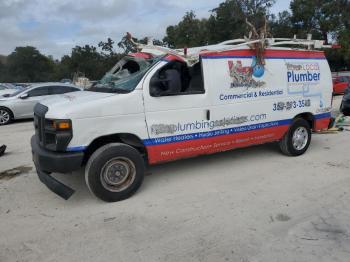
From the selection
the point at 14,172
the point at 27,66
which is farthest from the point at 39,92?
the point at 27,66

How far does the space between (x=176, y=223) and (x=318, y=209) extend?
1.82 metres

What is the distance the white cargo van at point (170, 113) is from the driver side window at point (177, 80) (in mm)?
15

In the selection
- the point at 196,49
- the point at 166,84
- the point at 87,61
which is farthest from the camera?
the point at 87,61

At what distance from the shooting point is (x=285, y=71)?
256 inches

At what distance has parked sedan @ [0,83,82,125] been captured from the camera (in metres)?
13.0

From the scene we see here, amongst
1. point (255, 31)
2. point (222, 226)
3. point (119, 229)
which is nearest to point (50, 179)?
point (119, 229)

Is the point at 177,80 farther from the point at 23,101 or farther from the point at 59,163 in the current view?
the point at 23,101

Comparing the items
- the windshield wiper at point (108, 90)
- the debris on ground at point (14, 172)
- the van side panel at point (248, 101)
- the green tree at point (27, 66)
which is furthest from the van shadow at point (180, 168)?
the green tree at point (27, 66)

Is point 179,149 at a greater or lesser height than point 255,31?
lesser

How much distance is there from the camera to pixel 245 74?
599 centimetres

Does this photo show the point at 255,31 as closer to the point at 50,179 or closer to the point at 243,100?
the point at 243,100

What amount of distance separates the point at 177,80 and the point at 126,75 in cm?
82

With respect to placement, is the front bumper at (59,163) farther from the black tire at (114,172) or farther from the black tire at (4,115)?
the black tire at (4,115)

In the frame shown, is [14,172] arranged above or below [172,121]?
below
